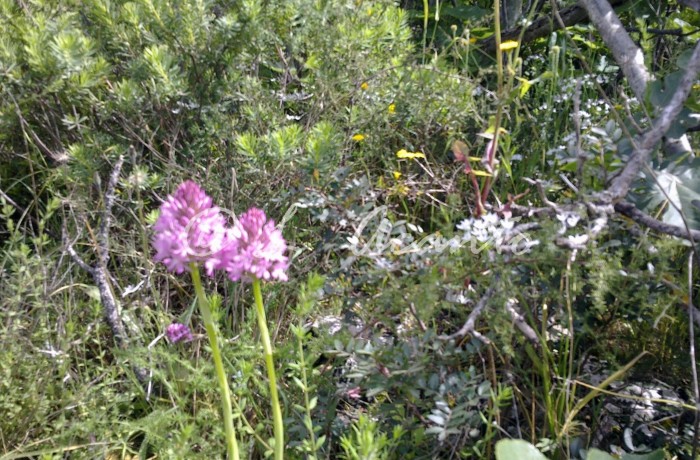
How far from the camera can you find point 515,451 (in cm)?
153

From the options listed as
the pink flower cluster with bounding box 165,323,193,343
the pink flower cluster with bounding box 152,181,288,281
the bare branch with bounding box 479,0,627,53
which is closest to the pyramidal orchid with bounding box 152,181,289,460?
the pink flower cluster with bounding box 152,181,288,281

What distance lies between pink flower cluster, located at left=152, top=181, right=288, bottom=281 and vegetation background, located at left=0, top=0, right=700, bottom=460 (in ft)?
1.00

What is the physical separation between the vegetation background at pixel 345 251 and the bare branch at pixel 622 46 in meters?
0.01

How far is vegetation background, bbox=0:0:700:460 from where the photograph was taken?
5.55ft

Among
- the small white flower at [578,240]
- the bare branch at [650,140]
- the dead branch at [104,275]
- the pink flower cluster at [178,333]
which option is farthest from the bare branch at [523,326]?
the dead branch at [104,275]

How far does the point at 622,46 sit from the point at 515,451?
1.38 metres

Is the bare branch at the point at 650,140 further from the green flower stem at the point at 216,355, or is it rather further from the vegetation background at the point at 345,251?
the green flower stem at the point at 216,355

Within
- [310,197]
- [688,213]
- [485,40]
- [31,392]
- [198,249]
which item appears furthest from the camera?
[485,40]

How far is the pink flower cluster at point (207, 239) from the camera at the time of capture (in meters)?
1.25

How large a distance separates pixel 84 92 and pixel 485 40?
1867mm

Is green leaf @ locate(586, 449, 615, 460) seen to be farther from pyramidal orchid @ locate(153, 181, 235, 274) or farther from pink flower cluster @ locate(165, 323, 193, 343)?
pink flower cluster @ locate(165, 323, 193, 343)

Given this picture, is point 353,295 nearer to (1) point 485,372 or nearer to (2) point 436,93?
(1) point 485,372

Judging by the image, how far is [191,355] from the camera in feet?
6.84

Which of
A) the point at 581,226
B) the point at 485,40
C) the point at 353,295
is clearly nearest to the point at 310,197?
the point at 353,295
